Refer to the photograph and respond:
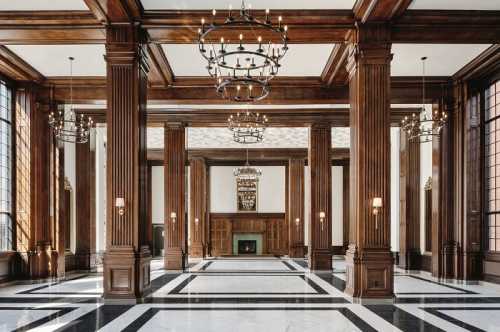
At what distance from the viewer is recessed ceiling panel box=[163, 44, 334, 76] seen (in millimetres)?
11492

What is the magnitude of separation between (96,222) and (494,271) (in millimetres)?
12568

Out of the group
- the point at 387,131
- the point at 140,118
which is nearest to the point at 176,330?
the point at 140,118

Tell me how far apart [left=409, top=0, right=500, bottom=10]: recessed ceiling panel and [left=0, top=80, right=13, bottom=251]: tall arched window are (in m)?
10.2

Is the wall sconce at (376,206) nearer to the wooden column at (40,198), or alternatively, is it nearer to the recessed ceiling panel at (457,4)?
the recessed ceiling panel at (457,4)

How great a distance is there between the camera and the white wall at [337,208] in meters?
26.0

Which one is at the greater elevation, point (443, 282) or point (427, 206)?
point (427, 206)

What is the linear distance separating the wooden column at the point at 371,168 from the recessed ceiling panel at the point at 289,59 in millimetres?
1816

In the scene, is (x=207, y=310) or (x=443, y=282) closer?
(x=207, y=310)

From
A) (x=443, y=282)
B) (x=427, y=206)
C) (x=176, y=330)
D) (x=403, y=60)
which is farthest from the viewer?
(x=427, y=206)

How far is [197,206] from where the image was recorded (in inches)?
965

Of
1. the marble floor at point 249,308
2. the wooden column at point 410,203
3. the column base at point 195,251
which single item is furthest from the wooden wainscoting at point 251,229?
the marble floor at point 249,308

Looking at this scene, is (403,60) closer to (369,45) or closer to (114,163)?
(369,45)

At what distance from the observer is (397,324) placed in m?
7.61

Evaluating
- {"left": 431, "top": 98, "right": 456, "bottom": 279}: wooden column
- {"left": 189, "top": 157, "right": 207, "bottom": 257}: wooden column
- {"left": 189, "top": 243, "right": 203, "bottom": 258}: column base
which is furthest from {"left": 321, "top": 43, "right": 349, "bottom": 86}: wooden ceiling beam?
{"left": 189, "top": 243, "right": 203, "bottom": 258}: column base
